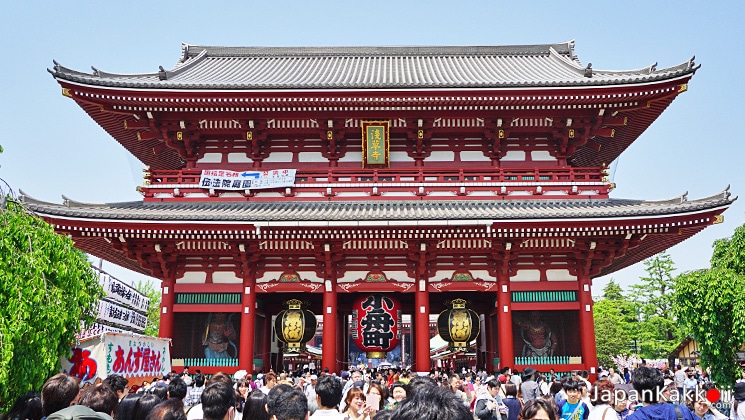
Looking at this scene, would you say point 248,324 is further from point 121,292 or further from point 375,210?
point 121,292

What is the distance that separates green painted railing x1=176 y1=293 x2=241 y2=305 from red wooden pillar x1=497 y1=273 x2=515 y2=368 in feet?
26.1

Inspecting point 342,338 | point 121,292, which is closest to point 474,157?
point 342,338

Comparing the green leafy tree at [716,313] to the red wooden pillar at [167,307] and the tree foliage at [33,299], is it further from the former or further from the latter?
the red wooden pillar at [167,307]

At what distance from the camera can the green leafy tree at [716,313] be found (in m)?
14.1

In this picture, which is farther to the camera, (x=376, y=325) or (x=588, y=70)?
(x=588, y=70)

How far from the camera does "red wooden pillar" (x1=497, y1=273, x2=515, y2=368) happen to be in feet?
54.2

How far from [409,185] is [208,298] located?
7.20 meters

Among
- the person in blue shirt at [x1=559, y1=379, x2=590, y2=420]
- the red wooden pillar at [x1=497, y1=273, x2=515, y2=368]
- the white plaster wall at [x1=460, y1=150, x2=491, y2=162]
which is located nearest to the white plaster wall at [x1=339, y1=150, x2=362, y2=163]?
the white plaster wall at [x1=460, y1=150, x2=491, y2=162]

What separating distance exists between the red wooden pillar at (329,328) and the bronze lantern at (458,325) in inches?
138

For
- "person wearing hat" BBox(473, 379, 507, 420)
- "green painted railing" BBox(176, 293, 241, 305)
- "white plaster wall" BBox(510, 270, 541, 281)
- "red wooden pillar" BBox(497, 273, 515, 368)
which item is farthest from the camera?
"white plaster wall" BBox(510, 270, 541, 281)

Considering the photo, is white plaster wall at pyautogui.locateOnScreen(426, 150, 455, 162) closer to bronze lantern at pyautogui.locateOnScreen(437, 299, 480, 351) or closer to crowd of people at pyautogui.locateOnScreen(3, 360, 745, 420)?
bronze lantern at pyautogui.locateOnScreen(437, 299, 480, 351)

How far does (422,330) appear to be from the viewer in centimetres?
1706

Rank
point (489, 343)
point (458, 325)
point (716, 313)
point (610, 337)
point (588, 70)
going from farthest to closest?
point (610, 337) → point (489, 343) → point (588, 70) → point (458, 325) → point (716, 313)

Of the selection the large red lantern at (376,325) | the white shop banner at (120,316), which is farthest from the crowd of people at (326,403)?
the white shop banner at (120,316)
